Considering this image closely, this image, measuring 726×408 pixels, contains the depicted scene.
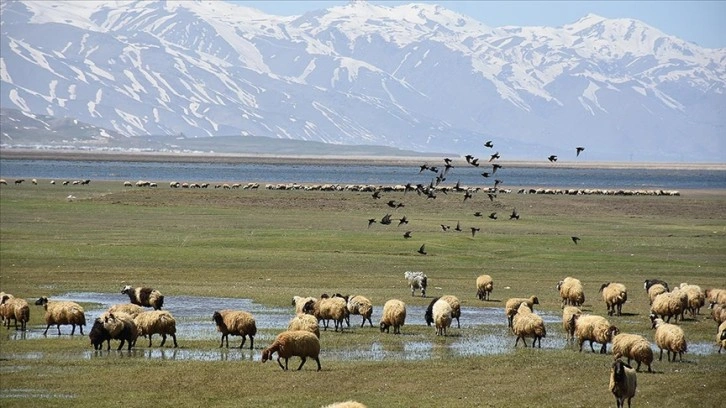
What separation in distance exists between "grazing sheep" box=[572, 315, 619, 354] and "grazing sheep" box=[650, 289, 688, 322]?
16.2 ft

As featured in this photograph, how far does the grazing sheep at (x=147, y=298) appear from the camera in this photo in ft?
114

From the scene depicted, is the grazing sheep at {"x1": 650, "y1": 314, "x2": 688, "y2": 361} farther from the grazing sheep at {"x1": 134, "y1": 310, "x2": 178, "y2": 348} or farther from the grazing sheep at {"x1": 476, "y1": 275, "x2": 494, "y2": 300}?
the grazing sheep at {"x1": 134, "y1": 310, "x2": 178, "y2": 348}

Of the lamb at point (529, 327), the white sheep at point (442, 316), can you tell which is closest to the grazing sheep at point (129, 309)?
the white sheep at point (442, 316)

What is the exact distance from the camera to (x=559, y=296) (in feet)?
132

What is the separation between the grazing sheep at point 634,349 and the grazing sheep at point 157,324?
460 inches

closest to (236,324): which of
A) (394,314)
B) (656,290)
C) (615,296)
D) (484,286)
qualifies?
(394,314)

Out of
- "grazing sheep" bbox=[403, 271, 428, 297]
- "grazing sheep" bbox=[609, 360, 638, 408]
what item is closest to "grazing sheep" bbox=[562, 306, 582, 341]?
"grazing sheep" bbox=[609, 360, 638, 408]

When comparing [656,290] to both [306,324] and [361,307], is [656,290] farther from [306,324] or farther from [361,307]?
[306,324]

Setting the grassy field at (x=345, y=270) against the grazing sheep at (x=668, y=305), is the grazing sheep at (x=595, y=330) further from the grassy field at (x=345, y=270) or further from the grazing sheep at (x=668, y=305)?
the grazing sheep at (x=668, y=305)

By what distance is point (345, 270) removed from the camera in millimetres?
47312

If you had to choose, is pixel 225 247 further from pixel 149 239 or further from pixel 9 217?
pixel 9 217

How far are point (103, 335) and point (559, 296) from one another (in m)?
18.7

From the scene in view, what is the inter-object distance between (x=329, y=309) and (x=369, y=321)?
6.22ft

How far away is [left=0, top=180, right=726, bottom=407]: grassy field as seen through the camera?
2403 centimetres
